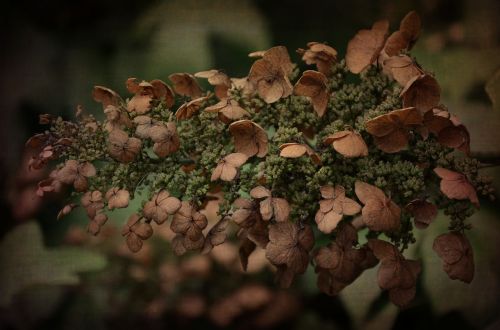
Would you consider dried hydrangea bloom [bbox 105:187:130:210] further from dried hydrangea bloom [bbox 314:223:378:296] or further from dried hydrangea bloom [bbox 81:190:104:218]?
dried hydrangea bloom [bbox 314:223:378:296]

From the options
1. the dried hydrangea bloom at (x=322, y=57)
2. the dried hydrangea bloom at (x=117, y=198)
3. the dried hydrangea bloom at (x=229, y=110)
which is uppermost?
the dried hydrangea bloom at (x=322, y=57)

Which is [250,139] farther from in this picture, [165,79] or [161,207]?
[165,79]

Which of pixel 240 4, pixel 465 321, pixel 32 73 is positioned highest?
pixel 240 4

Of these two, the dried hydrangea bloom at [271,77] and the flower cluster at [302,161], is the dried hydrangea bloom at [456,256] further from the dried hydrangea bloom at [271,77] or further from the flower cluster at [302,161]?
the dried hydrangea bloom at [271,77]

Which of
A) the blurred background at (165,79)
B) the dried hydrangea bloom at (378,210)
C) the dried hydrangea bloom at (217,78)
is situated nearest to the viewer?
the dried hydrangea bloom at (378,210)

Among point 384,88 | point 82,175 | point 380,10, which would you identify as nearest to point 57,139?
point 82,175

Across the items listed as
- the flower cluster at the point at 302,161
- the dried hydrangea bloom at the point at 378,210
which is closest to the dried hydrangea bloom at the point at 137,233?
the flower cluster at the point at 302,161

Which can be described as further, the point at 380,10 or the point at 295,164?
the point at 380,10

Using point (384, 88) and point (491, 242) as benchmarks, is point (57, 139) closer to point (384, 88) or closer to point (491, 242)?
point (384, 88)
